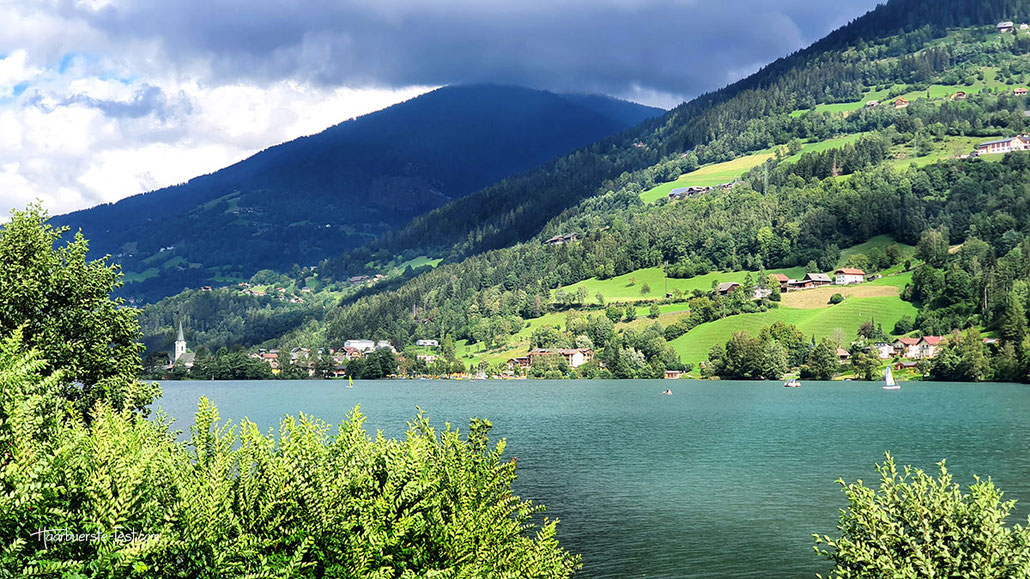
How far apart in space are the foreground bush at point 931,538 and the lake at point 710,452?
64.7 ft

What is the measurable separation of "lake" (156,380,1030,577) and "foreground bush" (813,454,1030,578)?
19.7 m

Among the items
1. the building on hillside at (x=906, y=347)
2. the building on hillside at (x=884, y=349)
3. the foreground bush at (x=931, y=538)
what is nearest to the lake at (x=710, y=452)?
the foreground bush at (x=931, y=538)

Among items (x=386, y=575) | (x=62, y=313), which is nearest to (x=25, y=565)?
(x=386, y=575)

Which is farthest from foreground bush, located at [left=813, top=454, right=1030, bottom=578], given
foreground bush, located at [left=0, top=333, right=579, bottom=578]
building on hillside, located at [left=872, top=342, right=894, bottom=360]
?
building on hillside, located at [left=872, top=342, right=894, bottom=360]

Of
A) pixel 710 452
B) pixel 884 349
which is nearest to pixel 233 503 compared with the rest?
pixel 710 452

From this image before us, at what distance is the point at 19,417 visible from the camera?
1639 centimetres

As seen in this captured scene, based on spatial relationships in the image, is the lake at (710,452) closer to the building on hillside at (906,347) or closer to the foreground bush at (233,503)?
the foreground bush at (233,503)

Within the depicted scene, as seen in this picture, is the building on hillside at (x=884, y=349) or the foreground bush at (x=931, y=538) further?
the building on hillside at (x=884, y=349)

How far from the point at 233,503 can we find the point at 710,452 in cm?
6401

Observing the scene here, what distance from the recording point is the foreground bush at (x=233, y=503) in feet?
54.5

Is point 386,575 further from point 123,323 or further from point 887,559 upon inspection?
point 123,323

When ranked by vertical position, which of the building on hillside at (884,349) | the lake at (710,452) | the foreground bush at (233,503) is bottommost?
the lake at (710,452)

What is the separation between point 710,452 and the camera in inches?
3086

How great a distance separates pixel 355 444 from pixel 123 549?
6113mm
